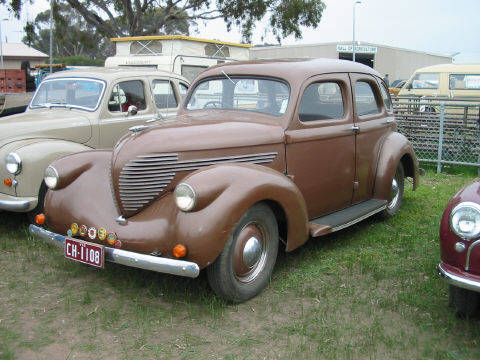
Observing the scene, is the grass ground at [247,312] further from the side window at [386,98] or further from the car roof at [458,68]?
the car roof at [458,68]

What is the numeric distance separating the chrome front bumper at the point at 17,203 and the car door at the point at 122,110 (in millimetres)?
1363

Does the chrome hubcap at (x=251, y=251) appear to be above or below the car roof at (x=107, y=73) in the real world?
below

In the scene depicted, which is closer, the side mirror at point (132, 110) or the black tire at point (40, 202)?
the black tire at point (40, 202)

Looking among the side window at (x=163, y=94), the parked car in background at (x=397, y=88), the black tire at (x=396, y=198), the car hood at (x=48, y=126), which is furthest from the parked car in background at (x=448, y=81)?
the car hood at (x=48, y=126)

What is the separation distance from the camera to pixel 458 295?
3.23 m

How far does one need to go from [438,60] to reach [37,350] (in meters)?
35.5

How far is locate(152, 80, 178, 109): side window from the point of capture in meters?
6.64

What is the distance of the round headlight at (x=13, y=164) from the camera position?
4.66m

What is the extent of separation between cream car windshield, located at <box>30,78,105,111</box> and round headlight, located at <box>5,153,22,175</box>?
143cm

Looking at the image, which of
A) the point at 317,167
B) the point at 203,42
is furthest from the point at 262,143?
the point at 203,42

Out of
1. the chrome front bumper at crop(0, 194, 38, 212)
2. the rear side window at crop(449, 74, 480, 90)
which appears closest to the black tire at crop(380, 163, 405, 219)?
the chrome front bumper at crop(0, 194, 38, 212)

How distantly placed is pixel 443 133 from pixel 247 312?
628cm

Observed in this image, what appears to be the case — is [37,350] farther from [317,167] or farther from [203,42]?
[203,42]

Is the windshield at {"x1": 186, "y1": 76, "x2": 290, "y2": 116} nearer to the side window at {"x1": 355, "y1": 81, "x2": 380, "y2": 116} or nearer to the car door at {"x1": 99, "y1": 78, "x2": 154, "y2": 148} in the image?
the side window at {"x1": 355, "y1": 81, "x2": 380, "y2": 116}
